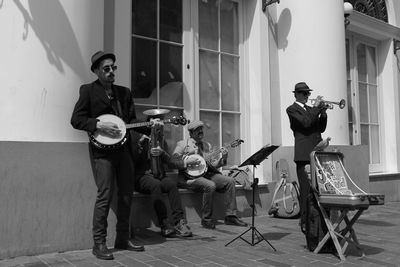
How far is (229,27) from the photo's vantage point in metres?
7.51

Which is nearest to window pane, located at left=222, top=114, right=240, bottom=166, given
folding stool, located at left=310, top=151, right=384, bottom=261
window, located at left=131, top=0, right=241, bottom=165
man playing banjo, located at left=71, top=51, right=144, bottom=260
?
window, located at left=131, top=0, right=241, bottom=165

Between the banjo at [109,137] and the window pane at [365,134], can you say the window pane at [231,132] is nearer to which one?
the banjo at [109,137]

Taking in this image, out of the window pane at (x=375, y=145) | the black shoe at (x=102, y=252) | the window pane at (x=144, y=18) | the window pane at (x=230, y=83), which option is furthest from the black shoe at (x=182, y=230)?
the window pane at (x=375, y=145)

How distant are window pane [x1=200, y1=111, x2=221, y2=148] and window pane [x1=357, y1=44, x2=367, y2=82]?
4.34 m

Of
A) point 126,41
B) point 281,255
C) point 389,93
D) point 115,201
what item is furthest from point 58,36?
point 389,93

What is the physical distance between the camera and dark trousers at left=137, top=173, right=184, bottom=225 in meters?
5.29

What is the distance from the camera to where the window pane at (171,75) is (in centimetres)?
649

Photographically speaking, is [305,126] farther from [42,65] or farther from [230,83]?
[42,65]

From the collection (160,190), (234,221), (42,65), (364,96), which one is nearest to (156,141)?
(160,190)

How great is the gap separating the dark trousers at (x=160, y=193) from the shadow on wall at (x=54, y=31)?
57.2 inches

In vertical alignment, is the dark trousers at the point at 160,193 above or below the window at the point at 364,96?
below

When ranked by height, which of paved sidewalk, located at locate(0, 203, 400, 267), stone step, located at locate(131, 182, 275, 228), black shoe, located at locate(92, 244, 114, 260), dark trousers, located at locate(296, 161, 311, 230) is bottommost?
paved sidewalk, located at locate(0, 203, 400, 267)

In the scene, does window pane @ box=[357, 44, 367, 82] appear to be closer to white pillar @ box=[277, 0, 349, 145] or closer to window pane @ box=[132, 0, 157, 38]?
white pillar @ box=[277, 0, 349, 145]

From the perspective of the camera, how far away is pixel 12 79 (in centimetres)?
430
